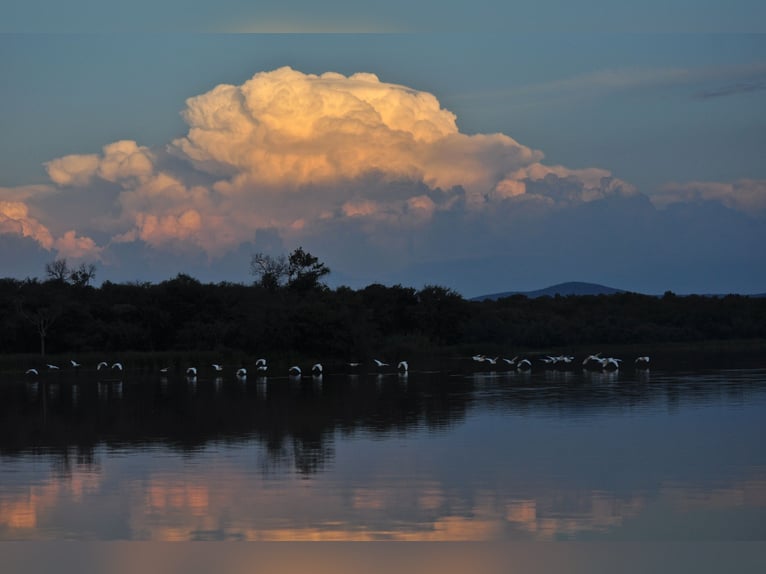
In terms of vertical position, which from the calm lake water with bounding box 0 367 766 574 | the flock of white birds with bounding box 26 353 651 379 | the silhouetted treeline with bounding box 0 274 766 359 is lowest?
the calm lake water with bounding box 0 367 766 574

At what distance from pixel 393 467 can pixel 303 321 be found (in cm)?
3802

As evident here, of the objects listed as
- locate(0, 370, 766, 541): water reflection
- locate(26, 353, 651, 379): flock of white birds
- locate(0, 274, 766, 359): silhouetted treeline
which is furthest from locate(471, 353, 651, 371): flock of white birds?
locate(0, 370, 766, 541): water reflection

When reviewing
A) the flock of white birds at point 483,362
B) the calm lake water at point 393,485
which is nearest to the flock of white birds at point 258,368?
the flock of white birds at point 483,362

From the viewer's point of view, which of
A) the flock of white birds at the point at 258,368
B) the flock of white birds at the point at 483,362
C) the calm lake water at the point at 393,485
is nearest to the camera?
the calm lake water at the point at 393,485

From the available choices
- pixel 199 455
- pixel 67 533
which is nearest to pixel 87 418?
pixel 199 455

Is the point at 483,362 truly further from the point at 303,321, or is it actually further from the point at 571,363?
the point at 303,321

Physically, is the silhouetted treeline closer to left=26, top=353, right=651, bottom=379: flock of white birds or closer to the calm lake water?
left=26, top=353, right=651, bottom=379: flock of white birds

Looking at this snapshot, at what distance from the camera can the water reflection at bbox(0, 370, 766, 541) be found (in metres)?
12.4

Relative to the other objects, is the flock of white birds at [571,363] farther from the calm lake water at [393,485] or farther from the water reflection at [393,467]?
the calm lake water at [393,485]

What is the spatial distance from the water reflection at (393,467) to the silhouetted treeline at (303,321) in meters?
22.7

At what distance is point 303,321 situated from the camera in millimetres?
Result: 54594

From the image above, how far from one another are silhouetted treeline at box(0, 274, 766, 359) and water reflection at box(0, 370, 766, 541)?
22.7m

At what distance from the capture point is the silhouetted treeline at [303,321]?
54.2m

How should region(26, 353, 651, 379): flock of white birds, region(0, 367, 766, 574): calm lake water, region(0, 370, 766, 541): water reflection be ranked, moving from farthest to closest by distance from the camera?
1. region(26, 353, 651, 379): flock of white birds
2. region(0, 370, 766, 541): water reflection
3. region(0, 367, 766, 574): calm lake water
